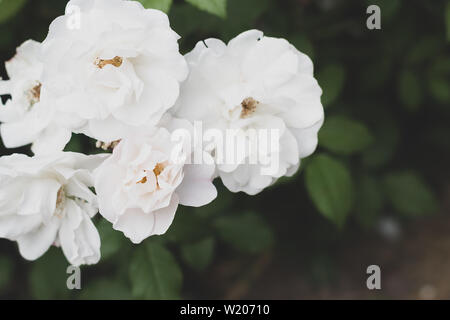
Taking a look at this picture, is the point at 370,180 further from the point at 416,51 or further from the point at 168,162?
the point at 168,162

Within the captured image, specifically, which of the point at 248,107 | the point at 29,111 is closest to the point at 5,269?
the point at 29,111

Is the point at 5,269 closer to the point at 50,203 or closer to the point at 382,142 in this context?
the point at 50,203

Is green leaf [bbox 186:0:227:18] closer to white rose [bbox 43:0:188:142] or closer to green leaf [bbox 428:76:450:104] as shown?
white rose [bbox 43:0:188:142]

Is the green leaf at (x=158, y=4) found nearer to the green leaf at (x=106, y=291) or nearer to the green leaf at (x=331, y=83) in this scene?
the green leaf at (x=331, y=83)

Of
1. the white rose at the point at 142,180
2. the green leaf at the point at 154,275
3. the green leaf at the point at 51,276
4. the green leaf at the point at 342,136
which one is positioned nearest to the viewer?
the white rose at the point at 142,180

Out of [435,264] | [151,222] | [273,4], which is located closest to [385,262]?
[435,264]

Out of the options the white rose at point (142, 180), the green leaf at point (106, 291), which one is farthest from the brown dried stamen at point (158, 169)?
the green leaf at point (106, 291)
